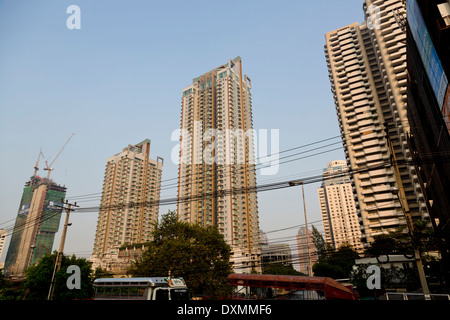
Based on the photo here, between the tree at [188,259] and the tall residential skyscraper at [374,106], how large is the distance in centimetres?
4429

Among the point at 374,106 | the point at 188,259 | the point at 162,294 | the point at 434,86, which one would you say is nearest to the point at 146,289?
the point at 162,294

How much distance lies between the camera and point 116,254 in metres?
100

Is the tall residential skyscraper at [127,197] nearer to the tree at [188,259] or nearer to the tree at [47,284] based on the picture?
the tree at [188,259]

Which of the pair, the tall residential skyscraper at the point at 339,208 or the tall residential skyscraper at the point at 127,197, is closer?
the tall residential skyscraper at the point at 127,197

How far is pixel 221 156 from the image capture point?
10244 cm

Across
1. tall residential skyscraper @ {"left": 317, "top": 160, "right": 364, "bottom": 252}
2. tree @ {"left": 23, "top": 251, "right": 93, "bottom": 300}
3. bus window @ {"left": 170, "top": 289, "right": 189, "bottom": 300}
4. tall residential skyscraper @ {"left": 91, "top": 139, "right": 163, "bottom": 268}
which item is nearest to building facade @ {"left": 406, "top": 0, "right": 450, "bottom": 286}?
bus window @ {"left": 170, "top": 289, "right": 189, "bottom": 300}

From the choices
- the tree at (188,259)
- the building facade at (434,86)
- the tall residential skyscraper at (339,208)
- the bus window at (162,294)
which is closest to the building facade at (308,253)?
the bus window at (162,294)

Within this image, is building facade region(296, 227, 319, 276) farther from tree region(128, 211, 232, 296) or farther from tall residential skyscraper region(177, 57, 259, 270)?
tall residential skyscraper region(177, 57, 259, 270)

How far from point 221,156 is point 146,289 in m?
83.2

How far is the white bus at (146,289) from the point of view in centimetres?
1998

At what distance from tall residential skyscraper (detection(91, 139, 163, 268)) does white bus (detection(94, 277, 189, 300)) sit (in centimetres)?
8914

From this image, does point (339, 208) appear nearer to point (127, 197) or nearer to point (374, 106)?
point (374, 106)

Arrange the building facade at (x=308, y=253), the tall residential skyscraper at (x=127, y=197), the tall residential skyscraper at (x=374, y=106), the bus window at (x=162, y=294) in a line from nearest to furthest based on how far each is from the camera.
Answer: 1. the bus window at (x=162, y=294)
2. the building facade at (x=308, y=253)
3. the tall residential skyscraper at (x=374, y=106)
4. the tall residential skyscraper at (x=127, y=197)

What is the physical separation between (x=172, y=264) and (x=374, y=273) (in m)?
35.2
